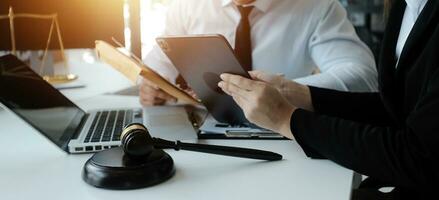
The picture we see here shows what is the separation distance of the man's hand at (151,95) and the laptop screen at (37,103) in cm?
18

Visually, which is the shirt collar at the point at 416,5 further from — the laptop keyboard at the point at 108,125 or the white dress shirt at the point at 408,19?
the laptop keyboard at the point at 108,125

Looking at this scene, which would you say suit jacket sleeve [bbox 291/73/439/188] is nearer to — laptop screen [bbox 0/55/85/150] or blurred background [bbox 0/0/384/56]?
laptop screen [bbox 0/55/85/150]

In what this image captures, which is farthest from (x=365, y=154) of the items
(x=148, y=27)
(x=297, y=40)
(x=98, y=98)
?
(x=148, y=27)

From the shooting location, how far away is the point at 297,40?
64.7 inches

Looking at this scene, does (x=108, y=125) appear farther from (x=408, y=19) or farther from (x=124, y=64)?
(x=408, y=19)

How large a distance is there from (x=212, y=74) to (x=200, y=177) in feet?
1.06

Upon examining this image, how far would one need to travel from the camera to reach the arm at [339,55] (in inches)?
55.5

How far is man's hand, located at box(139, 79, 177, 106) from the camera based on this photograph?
4.51 feet

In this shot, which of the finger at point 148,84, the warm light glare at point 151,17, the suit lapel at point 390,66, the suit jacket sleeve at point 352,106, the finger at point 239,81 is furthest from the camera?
the warm light glare at point 151,17

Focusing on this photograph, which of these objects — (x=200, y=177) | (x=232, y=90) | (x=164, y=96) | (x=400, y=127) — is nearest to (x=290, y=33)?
(x=164, y=96)

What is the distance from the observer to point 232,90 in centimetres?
106

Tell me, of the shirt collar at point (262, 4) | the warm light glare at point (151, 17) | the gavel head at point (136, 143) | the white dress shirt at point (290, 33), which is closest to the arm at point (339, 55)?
the white dress shirt at point (290, 33)

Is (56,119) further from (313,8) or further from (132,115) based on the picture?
(313,8)

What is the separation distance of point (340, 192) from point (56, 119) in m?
0.64
